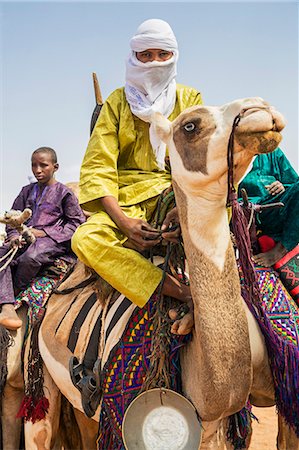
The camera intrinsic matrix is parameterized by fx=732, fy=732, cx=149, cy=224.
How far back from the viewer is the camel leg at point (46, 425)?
5.06m

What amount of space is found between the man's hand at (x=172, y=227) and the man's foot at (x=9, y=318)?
1.95m

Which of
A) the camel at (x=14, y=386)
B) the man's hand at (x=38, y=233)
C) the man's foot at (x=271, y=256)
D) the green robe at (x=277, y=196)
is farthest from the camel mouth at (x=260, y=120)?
the man's hand at (x=38, y=233)

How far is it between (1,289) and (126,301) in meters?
1.63

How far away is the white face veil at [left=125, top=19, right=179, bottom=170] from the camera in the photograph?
14.2 feet

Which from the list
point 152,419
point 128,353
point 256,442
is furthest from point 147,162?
point 256,442

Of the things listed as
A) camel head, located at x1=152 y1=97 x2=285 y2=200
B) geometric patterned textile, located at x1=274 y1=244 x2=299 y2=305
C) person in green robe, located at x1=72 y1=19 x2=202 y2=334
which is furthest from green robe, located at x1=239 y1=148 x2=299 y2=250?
camel head, located at x1=152 y1=97 x2=285 y2=200

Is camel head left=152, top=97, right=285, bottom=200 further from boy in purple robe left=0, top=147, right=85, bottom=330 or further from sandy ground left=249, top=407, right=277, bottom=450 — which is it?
sandy ground left=249, top=407, right=277, bottom=450

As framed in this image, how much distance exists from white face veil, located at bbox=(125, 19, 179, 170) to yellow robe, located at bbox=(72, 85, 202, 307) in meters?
0.13

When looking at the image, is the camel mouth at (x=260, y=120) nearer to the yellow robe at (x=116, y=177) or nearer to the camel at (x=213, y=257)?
the camel at (x=213, y=257)

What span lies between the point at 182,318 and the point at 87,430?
2.16 meters

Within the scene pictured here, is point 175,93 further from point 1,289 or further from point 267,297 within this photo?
point 1,289

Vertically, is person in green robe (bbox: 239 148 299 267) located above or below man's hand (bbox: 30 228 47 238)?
above

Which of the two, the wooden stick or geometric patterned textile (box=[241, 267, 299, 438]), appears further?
the wooden stick

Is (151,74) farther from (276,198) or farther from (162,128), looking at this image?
(276,198)
